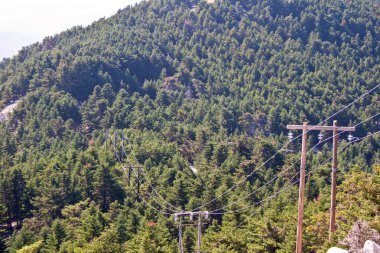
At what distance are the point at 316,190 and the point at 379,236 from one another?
30.0 meters

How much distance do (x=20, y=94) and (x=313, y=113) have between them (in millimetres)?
53616

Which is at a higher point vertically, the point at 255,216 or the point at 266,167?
the point at 266,167

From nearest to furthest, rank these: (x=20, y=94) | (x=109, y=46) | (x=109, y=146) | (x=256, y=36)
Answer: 1. (x=109, y=146)
2. (x=20, y=94)
3. (x=109, y=46)
4. (x=256, y=36)

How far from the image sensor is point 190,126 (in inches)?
3314

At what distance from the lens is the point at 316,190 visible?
49.1 metres

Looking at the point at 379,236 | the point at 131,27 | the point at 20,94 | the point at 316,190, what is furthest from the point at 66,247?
the point at 131,27

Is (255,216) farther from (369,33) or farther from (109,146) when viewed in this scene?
(369,33)

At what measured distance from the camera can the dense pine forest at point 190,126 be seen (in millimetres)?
40125

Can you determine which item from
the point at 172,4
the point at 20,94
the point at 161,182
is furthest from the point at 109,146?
the point at 172,4

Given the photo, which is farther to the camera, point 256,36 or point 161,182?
point 256,36

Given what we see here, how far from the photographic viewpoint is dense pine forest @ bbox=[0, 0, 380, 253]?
132 feet

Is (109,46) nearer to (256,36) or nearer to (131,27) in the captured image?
(131,27)

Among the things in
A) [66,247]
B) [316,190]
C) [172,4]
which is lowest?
[66,247]

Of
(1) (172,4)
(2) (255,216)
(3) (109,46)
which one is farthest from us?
(1) (172,4)
